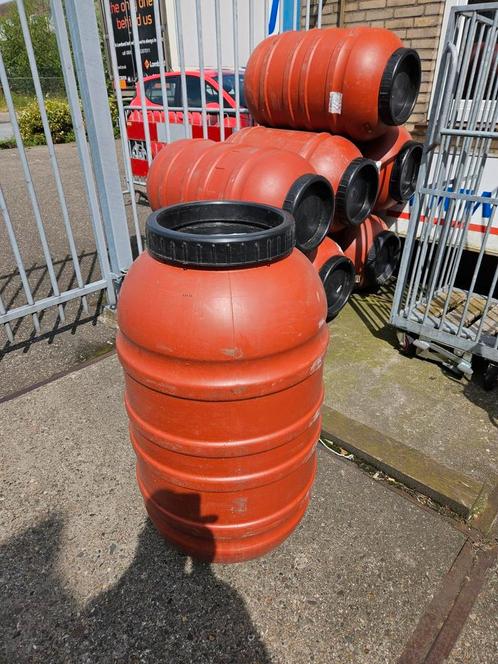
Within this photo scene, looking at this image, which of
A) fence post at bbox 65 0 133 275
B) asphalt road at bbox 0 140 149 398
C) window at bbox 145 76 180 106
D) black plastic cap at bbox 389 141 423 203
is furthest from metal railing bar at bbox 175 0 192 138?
window at bbox 145 76 180 106

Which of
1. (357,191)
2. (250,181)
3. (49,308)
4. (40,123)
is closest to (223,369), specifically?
(250,181)

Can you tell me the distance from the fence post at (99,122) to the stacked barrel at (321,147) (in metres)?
0.33

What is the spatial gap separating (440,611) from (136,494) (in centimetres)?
148

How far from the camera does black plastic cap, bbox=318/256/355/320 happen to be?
11.6ft

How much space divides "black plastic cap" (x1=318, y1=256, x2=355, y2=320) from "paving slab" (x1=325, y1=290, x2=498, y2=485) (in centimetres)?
25

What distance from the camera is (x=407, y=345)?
3514 mm

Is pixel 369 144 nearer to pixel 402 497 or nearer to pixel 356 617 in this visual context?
pixel 402 497

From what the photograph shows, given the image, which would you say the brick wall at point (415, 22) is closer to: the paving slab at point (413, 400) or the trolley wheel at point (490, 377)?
the paving slab at point (413, 400)

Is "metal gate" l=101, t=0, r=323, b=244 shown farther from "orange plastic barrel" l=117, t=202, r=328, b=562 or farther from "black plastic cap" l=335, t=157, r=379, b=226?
"orange plastic barrel" l=117, t=202, r=328, b=562

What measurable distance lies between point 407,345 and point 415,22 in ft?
11.7

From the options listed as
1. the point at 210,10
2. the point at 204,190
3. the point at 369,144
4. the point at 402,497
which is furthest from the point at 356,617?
the point at 210,10

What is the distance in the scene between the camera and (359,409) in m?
2.96

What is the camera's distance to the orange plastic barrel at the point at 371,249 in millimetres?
4078

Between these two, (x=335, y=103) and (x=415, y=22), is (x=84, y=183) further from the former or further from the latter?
(x=415, y=22)
